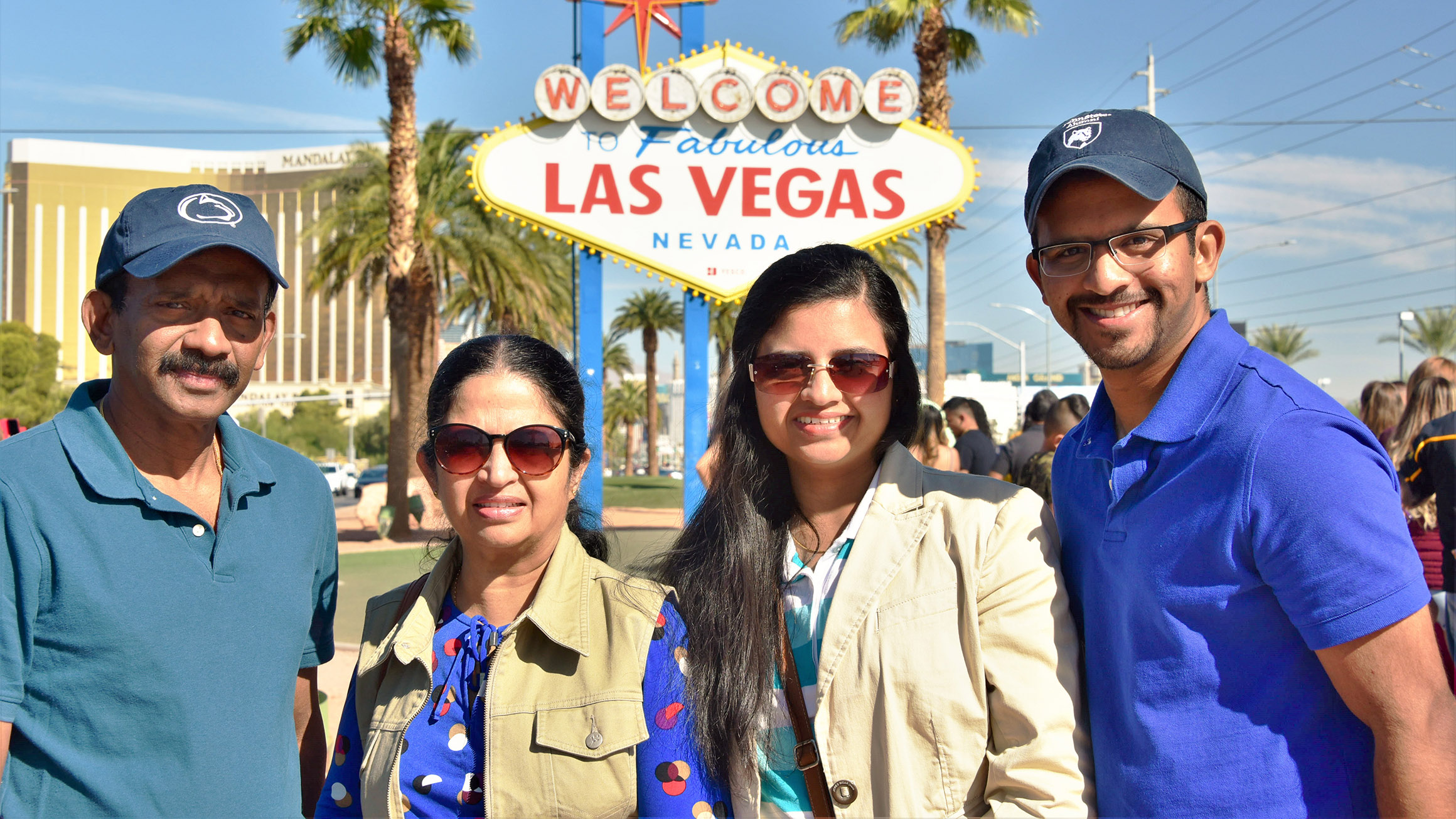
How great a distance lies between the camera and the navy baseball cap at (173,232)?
2182 mm

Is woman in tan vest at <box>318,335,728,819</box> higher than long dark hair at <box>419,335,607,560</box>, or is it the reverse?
long dark hair at <box>419,335,607,560</box>

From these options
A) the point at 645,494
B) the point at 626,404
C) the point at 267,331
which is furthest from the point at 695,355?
the point at 626,404

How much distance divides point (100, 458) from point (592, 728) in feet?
4.05

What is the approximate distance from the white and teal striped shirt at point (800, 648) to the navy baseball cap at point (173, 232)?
1.46 meters

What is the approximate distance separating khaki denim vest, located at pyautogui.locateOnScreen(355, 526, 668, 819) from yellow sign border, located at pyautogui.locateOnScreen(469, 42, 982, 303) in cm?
772

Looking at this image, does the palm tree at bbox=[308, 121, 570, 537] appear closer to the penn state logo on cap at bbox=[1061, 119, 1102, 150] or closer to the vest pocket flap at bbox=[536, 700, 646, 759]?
the vest pocket flap at bbox=[536, 700, 646, 759]

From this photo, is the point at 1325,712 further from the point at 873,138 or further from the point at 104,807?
the point at 873,138

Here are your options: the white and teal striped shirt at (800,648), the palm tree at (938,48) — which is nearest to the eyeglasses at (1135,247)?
the white and teal striped shirt at (800,648)

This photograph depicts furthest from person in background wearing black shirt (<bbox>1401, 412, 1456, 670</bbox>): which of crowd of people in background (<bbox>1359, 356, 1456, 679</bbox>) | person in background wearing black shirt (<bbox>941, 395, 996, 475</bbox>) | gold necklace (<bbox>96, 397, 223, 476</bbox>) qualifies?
gold necklace (<bbox>96, 397, 223, 476</bbox>)

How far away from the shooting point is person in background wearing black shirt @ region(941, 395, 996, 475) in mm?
9117

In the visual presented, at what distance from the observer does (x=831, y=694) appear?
2.08m

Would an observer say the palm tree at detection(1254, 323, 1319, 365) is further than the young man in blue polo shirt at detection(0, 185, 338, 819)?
Yes

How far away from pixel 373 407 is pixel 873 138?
114656mm

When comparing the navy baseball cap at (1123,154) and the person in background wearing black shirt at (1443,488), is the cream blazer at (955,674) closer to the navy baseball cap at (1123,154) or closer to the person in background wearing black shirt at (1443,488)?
the navy baseball cap at (1123,154)
